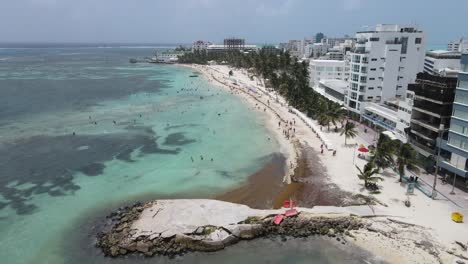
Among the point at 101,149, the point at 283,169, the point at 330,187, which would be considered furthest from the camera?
the point at 101,149

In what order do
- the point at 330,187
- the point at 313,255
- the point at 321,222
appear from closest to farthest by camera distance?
the point at 313,255, the point at 321,222, the point at 330,187

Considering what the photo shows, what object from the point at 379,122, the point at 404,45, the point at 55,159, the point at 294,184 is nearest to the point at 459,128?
the point at 294,184

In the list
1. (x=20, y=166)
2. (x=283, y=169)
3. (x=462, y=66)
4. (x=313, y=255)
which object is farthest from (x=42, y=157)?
(x=462, y=66)

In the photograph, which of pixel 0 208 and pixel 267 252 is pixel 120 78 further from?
pixel 267 252

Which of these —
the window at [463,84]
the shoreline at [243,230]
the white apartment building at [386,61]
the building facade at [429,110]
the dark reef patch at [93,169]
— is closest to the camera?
the shoreline at [243,230]

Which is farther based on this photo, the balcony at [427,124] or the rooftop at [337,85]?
the rooftop at [337,85]

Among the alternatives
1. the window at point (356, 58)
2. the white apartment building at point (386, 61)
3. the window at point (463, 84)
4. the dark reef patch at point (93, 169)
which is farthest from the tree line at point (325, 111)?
the dark reef patch at point (93, 169)

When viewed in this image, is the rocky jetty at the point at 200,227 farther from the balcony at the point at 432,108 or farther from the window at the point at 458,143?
the balcony at the point at 432,108
